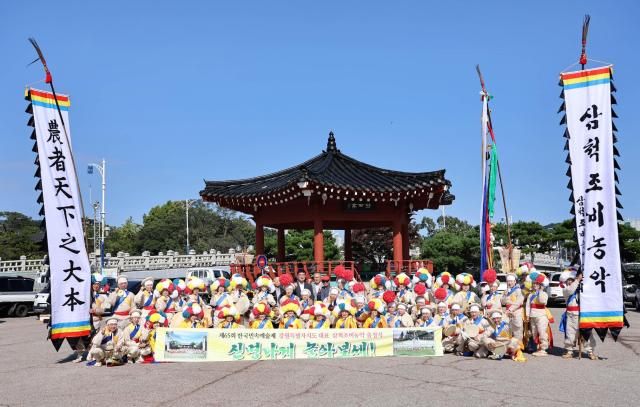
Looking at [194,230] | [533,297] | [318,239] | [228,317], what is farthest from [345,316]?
[194,230]

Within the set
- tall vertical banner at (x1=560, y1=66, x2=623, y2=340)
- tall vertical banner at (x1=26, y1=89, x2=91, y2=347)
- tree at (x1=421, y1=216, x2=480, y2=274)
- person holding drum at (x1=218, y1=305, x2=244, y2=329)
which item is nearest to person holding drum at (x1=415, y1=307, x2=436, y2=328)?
tall vertical banner at (x1=560, y1=66, x2=623, y2=340)

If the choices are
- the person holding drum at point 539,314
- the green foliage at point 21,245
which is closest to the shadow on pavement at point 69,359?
the person holding drum at point 539,314

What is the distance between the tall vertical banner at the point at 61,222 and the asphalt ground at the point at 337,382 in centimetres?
84

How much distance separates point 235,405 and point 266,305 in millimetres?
4088

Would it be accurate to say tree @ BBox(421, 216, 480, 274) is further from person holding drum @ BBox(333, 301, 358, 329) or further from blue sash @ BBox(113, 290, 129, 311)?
blue sash @ BBox(113, 290, 129, 311)

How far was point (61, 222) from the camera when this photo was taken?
1027 cm

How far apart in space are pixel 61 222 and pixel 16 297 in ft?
43.7

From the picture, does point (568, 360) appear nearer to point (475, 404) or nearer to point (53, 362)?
point (475, 404)

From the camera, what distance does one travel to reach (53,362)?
10.3 meters

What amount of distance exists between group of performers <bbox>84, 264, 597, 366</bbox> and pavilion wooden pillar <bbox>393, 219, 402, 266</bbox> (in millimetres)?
5233

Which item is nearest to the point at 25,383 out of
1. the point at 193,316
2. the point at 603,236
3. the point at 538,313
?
the point at 193,316

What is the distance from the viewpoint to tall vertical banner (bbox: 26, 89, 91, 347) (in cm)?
1012

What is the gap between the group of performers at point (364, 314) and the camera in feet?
32.4

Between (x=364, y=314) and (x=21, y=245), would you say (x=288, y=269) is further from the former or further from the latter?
(x=21, y=245)
